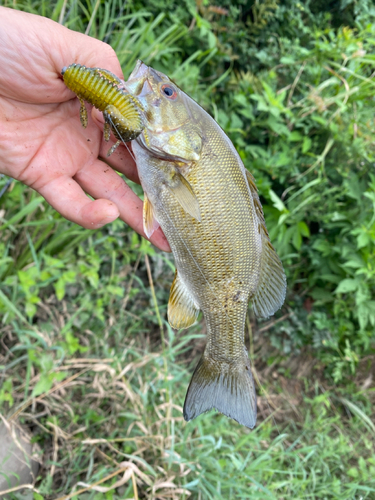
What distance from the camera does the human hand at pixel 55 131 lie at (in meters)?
1.64

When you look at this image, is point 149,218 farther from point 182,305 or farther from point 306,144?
point 306,144

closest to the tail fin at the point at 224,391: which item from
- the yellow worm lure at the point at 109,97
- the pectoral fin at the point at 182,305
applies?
the pectoral fin at the point at 182,305

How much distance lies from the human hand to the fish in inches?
10.6

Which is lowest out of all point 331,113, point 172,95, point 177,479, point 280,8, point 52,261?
point 177,479

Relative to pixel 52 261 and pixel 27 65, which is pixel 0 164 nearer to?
pixel 27 65

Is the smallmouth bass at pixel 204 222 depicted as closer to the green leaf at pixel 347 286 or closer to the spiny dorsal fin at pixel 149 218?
the spiny dorsal fin at pixel 149 218

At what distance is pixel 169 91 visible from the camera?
→ 5.59ft

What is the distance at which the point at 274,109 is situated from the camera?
2.91m

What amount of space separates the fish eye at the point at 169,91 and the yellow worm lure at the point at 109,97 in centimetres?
22

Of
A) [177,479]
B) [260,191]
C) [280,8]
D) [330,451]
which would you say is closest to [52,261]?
[177,479]

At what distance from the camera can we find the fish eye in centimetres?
170

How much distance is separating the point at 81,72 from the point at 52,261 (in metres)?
1.25

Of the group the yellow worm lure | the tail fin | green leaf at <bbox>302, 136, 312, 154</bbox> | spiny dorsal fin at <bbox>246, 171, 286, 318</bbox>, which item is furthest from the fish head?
green leaf at <bbox>302, 136, 312, 154</bbox>

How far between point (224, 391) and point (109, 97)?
155 centimetres
